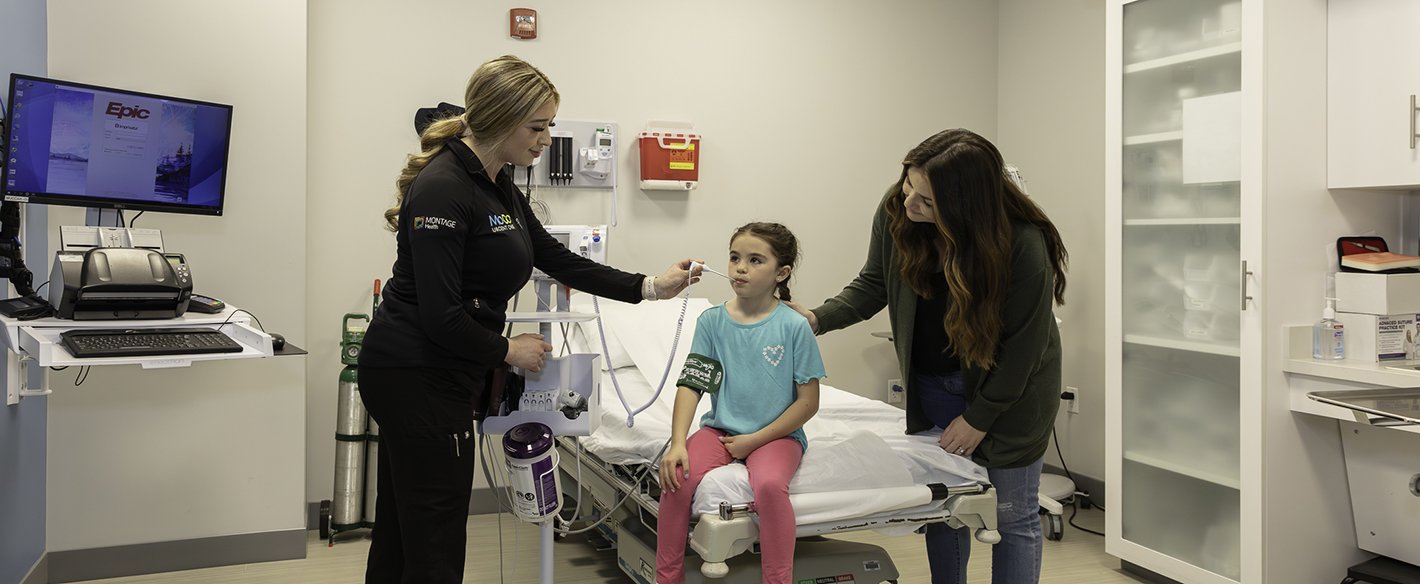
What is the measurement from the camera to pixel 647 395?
339cm

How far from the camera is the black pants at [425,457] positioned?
1.95m

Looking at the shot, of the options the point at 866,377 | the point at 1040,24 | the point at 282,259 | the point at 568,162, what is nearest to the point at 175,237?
the point at 282,259

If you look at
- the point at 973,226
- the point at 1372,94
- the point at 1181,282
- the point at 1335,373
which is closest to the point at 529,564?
the point at 973,226

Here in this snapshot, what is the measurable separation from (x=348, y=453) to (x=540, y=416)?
5.71 ft

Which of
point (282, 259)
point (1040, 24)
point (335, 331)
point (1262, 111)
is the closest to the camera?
point (1262, 111)

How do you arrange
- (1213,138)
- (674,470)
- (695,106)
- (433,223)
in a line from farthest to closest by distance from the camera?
(695,106) → (1213,138) → (674,470) → (433,223)

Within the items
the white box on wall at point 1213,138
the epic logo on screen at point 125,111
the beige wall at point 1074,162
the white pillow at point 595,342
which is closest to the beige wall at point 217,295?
the epic logo on screen at point 125,111

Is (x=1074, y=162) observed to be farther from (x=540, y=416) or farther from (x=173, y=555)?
(x=173, y=555)

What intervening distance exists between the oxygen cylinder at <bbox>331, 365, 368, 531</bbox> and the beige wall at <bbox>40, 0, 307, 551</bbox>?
15 cm

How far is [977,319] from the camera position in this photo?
7.06ft

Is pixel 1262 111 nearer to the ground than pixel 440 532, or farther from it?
farther from it

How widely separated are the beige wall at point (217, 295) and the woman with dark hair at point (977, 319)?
221 cm

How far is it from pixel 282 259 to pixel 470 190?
1.92 m

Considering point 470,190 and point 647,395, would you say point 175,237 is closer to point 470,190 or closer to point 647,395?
point 647,395
